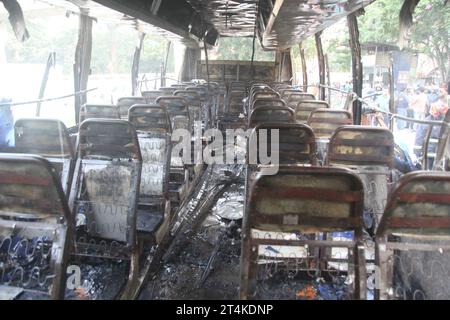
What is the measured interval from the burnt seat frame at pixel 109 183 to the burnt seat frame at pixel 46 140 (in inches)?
4.0

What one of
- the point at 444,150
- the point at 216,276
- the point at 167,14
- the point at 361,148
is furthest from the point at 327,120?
the point at 167,14

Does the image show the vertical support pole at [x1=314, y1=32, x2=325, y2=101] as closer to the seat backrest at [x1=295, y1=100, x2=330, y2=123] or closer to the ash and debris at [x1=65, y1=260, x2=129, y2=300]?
the seat backrest at [x1=295, y1=100, x2=330, y2=123]

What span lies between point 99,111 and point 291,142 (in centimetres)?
257

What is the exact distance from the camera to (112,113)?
181 inches

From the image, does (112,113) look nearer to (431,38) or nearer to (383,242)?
(383,242)

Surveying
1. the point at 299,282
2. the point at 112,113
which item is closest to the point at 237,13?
the point at 112,113

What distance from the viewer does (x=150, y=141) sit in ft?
12.8

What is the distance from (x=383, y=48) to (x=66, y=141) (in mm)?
14457

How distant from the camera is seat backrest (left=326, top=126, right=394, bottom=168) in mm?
3236

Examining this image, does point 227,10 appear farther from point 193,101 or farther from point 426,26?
point 426,26

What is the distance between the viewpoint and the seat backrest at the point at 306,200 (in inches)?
74.9

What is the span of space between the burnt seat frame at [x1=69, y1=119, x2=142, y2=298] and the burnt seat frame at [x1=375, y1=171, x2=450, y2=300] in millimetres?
1877

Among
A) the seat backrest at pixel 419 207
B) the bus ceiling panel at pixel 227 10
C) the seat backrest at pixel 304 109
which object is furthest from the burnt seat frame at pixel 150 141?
the bus ceiling panel at pixel 227 10

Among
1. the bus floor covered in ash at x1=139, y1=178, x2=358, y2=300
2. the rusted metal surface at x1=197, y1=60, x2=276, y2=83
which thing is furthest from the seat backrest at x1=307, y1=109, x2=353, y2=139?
the rusted metal surface at x1=197, y1=60, x2=276, y2=83
